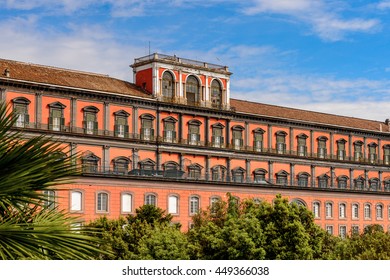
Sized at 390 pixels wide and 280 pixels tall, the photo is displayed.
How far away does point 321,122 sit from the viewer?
86312 mm

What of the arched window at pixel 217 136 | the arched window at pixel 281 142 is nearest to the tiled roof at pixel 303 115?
the arched window at pixel 281 142

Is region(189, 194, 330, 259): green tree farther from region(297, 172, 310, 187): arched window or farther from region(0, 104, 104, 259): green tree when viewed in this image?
region(297, 172, 310, 187): arched window

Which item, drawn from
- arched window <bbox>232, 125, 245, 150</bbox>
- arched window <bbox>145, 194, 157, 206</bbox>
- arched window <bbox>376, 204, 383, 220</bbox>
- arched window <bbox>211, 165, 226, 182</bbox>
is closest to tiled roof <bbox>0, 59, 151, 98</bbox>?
arched window <bbox>211, 165, 226, 182</bbox>

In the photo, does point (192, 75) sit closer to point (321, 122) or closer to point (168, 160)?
point (168, 160)

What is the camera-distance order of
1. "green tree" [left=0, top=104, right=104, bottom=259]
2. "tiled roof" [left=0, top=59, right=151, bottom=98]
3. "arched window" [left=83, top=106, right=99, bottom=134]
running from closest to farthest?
"green tree" [left=0, top=104, right=104, bottom=259], "tiled roof" [left=0, top=59, right=151, bottom=98], "arched window" [left=83, top=106, right=99, bottom=134]

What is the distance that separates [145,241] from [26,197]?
116 feet

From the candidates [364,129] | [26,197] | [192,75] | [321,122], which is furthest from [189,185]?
[26,197]

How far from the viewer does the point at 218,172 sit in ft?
248

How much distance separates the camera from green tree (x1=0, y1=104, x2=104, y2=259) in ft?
39.7

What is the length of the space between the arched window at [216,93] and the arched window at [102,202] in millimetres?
16737

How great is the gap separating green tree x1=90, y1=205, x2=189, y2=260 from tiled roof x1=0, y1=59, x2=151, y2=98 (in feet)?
47.6

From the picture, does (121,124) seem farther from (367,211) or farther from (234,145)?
(367,211)

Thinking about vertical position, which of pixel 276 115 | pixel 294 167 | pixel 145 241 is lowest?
pixel 145 241
